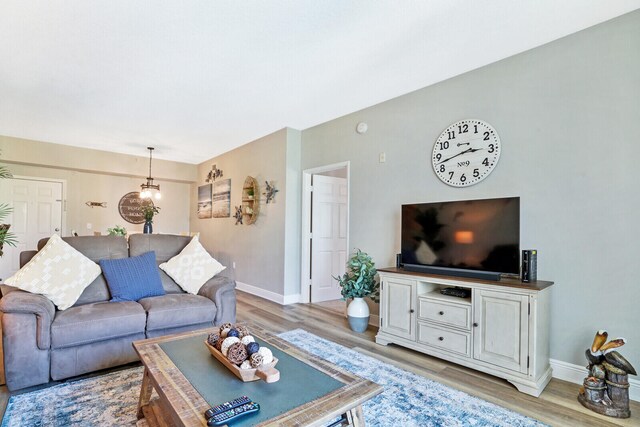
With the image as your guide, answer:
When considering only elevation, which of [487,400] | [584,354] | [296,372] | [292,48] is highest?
[292,48]

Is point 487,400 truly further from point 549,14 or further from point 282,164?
point 282,164

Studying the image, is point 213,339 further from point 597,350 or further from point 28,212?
point 28,212

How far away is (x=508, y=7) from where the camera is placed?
217 centimetres

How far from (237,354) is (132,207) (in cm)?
674

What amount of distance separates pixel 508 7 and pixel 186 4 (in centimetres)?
221

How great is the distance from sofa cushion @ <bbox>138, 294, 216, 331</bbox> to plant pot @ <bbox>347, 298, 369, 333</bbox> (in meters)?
1.46

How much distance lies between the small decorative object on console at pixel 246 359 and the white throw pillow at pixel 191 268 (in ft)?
5.51

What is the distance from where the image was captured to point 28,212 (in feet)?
19.1

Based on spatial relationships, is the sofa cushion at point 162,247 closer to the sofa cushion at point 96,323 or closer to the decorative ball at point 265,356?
the sofa cushion at point 96,323

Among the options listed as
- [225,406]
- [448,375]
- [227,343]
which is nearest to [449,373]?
[448,375]

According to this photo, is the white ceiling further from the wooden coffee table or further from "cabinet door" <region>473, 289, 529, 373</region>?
the wooden coffee table

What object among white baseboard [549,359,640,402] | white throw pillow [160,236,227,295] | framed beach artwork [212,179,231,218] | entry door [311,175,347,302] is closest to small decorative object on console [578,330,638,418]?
white baseboard [549,359,640,402]

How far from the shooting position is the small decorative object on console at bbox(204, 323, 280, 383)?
1425mm

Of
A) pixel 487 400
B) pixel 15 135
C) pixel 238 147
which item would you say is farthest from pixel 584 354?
pixel 15 135
